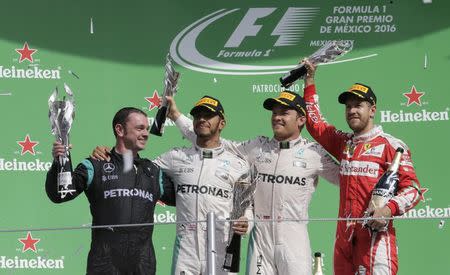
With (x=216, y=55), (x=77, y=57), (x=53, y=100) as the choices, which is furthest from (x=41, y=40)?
(x=53, y=100)

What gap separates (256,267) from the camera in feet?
23.0

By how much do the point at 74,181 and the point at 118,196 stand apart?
0.24 m

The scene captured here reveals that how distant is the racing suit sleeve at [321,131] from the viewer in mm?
7152

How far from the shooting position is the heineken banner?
8609 millimetres

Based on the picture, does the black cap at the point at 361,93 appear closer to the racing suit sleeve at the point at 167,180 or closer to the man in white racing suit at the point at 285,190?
the man in white racing suit at the point at 285,190

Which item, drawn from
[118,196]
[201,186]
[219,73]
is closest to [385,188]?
[201,186]

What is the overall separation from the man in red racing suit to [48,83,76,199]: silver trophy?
152 centimetres

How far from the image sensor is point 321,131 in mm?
7203

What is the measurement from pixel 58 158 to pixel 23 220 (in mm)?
2372

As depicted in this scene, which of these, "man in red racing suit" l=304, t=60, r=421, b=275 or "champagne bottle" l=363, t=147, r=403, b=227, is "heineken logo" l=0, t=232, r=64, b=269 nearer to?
"man in red racing suit" l=304, t=60, r=421, b=275

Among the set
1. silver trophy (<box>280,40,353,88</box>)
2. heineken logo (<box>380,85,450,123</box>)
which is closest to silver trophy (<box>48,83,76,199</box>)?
silver trophy (<box>280,40,353,88</box>)

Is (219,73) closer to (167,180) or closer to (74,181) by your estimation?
(167,180)

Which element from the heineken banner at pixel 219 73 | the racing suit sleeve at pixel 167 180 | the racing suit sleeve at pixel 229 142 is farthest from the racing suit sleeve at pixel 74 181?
the heineken banner at pixel 219 73

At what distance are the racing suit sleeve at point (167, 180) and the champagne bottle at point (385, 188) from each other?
42.3 inches
